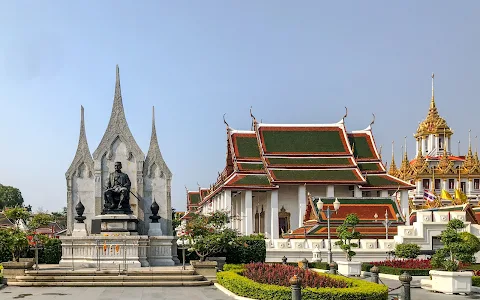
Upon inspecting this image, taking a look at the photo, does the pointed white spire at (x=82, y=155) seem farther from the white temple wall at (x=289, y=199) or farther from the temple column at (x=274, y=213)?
the white temple wall at (x=289, y=199)

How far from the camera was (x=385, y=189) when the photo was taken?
53500mm

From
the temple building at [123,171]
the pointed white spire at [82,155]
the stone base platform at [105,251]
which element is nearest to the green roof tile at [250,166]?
the temple building at [123,171]

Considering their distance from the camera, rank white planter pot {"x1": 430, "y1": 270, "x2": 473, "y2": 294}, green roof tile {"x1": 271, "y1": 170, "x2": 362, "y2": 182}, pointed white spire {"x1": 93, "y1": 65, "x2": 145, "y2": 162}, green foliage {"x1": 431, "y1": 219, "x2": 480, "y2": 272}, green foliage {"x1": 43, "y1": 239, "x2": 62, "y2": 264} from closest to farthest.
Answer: white planter pot {"x1": 430, "y1": 270, "x2": 473, "y2": 294}, green foliage {"x1": 431, "y1": 219, "x2": 480, "y2": 272}, green foliage {"x1": 43, "y1": 239, "x2": 62, "y2": 264}, pointed white spire {"x1": 93, "y1": 65, "x2": 145, "y2": 162}, green roof tile {"x1": 271, "y1": 170, "x2": 362, "y2": 182}

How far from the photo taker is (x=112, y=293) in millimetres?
20375

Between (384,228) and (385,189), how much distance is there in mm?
11654

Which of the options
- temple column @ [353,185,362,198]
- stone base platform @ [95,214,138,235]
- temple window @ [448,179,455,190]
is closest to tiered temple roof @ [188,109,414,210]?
temple column @ [353,185,362,198]

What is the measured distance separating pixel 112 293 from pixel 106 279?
292 cm

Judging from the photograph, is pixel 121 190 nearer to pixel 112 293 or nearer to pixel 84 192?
pixel 84 192

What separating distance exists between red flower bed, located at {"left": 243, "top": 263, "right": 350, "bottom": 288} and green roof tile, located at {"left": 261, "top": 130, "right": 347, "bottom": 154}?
34.2 metres

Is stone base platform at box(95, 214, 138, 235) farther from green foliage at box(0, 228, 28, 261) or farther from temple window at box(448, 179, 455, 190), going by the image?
temple window at box(448, 179, 455, 190)

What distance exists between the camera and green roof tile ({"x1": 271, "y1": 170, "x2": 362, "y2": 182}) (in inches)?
2078

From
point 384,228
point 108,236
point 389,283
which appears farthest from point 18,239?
point 384,228

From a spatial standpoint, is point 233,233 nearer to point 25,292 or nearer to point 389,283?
point 389,283

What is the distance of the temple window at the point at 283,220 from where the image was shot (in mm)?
55938
